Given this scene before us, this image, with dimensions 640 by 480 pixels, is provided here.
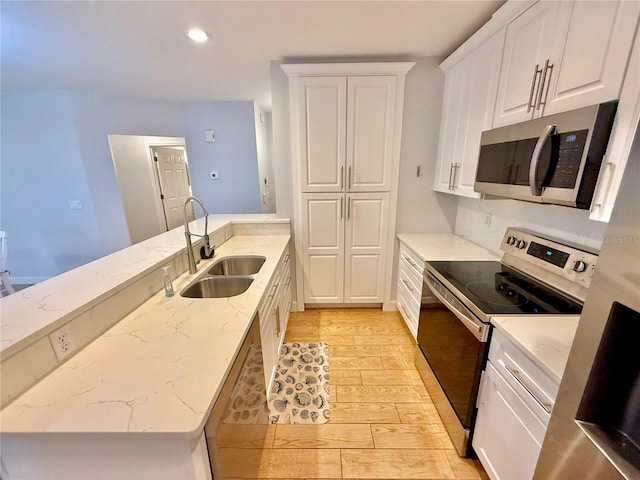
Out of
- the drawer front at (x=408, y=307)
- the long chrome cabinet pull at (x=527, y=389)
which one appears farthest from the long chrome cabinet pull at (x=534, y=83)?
the drawer front at (x=408, y=307)

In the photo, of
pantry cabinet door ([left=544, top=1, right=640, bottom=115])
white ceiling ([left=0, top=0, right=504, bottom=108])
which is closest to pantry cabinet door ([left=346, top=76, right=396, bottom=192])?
white ceiling ([left=0, top=0, right=504, bottom=108])

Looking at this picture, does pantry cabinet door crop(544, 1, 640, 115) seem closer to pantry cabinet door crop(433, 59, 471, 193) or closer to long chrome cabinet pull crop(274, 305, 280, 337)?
pantry cabinet door crop(433, 59, 471, 193)

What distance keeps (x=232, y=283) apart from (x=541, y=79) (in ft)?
6.84

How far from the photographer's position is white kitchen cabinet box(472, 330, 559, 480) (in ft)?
3.18

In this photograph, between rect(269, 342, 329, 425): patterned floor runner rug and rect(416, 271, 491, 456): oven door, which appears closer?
rect(416, 271, 491, 456): oven door

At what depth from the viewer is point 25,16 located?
161cm

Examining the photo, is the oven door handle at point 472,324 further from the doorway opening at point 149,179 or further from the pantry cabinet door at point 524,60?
the doorway opening at point 149,179

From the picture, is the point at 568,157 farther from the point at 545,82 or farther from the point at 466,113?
the point at 466,113

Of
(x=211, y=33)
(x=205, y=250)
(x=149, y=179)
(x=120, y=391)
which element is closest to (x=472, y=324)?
(x=120, y=391)

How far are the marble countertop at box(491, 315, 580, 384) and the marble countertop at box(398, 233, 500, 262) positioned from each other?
813mm

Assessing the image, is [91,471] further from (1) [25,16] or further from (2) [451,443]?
(1) [25,16]

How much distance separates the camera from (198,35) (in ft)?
6.12

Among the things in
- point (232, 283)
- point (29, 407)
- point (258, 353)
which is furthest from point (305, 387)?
point (29, 407)

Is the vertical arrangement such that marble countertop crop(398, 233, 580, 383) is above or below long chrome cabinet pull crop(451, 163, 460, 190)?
below
